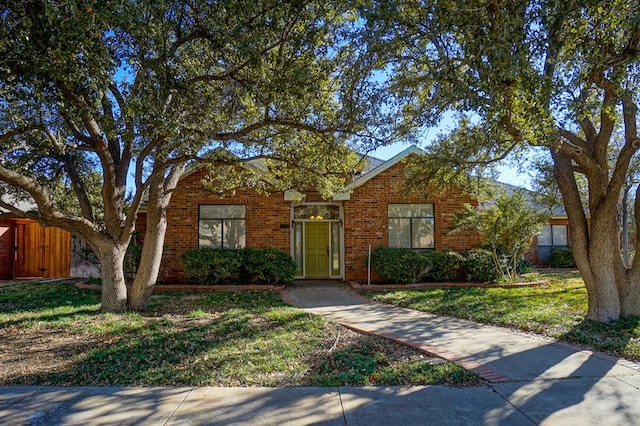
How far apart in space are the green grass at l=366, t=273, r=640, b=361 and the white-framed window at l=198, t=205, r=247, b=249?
4.86 meters

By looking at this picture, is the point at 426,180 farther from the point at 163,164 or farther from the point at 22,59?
the point at 22,59

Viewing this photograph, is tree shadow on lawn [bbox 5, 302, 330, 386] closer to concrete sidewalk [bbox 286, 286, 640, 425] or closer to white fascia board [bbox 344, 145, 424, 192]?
concrete sidewalk [bbox 286, 286, 640, 425]

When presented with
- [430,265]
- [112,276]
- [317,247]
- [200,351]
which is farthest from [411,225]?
[200,351]

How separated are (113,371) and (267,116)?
14.6 feet

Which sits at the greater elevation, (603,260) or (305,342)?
(603,260)

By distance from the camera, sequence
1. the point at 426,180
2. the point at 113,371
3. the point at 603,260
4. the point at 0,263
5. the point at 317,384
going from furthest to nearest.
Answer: the point at 0,263 < the point at 426,180 < the point at 603,260 < the point at 113,371 < the point at 317,384

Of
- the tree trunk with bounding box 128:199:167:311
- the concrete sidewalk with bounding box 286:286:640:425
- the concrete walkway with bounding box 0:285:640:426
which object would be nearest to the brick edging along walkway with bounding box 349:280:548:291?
the concrete sidewalk with bounding box 286:286:640:425

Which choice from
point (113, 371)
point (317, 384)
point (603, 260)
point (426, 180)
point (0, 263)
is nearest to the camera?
point (317, 384)

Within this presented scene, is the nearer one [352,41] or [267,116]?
[352,41]

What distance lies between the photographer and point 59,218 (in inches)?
285

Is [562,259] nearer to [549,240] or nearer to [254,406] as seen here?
[549,240]

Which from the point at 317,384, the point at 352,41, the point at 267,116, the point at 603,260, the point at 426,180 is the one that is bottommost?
the point at 317,384

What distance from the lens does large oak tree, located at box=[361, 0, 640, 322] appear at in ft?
16.1

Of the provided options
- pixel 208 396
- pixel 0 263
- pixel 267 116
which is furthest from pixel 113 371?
pixel 0 263
